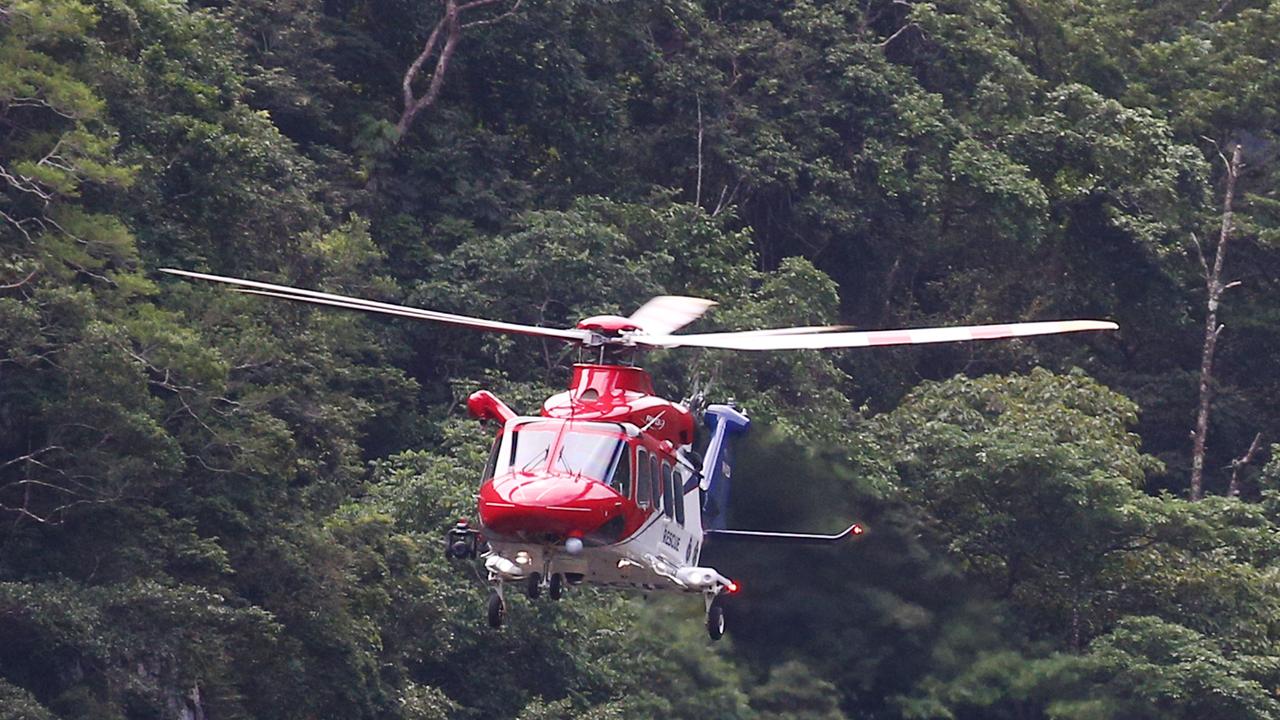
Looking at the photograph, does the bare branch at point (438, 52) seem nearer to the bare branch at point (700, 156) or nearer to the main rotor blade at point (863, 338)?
the bare branch at point (700, 156)

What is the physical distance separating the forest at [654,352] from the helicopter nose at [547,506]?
502 cm

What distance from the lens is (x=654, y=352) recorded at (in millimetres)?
19922

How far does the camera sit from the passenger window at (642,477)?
11164 mm

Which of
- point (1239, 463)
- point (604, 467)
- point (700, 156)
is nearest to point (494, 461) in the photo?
point (604, 467)

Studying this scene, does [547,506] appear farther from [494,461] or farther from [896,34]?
[896,34]

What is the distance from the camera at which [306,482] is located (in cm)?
1795

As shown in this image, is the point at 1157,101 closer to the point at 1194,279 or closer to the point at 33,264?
the point at 1194,279

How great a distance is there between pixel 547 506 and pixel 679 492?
146 cm

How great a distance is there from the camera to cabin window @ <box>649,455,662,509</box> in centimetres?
1138

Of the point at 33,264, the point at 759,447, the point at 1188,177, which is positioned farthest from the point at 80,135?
the point at 1188,177

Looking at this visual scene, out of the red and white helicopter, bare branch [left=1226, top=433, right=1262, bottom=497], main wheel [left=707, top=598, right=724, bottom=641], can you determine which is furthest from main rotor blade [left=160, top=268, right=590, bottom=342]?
bare branch [left=1226, top=433, right=1262, bottom=497]

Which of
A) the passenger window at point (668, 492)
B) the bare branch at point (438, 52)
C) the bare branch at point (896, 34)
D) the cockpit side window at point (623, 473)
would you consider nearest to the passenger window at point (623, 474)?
the cockpit side window at point (623, 473)

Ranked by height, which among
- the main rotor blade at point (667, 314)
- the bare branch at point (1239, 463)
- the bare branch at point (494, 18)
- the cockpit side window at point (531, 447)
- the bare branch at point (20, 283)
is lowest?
the bare branch at point (1239, 463)

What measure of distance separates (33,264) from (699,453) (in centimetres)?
531
